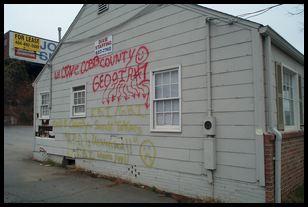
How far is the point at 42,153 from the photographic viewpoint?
482 inches

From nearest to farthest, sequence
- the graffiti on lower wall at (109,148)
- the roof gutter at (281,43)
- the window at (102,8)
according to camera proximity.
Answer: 1. the roof gutter at (281,43)
2. the graffiti on lower wall at (109,148)
3. the window at (102,8)

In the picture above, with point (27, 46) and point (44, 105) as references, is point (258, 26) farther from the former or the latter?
point (27, 46)

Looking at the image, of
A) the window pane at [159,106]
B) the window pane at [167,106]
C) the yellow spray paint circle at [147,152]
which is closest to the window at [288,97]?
the window pane at [167,106]

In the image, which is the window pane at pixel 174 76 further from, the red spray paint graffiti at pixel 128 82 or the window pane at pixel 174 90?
the red spray paint graffiti at pixel 128 82

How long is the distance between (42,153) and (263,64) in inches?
362

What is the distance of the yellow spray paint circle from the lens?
7.79 metres

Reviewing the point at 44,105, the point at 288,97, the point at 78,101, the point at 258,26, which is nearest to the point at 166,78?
the point at 258,26

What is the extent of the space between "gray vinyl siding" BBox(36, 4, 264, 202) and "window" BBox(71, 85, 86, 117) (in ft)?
1.58

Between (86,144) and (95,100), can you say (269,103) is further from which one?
(86,144)

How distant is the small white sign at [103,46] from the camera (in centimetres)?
934

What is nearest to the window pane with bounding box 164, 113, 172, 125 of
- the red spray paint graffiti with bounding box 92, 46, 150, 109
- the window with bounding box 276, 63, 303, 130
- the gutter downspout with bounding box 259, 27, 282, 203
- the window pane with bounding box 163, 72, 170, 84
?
the red spray paint graffiti with bounding box 92, 46, 150, 109

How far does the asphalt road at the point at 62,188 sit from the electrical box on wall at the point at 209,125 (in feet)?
5.39

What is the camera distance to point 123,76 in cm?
874
